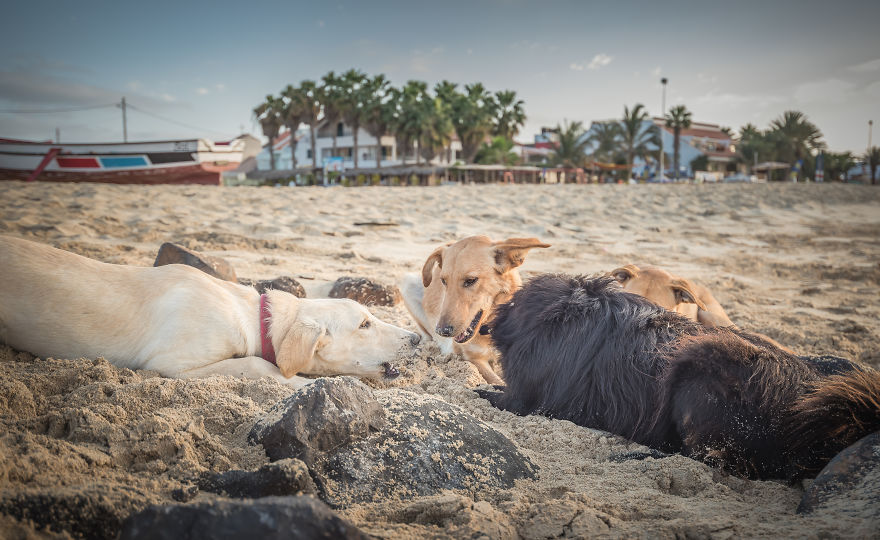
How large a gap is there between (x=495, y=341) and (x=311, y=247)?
5.24 meters

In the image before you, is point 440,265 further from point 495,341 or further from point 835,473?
point 835,473

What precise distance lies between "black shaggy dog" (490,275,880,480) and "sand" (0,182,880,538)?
0.15m

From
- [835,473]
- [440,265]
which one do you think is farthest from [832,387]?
[440,265]

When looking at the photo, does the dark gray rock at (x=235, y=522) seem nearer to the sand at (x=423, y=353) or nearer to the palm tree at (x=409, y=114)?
the sand at (x=423, y=353)

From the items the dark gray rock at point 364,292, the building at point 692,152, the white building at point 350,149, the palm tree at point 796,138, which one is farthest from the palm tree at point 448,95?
the dark gray rock at point 364,292

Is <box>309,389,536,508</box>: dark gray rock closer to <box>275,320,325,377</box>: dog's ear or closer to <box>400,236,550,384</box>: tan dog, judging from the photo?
<box>275,320,325,377</box>: dog's ear

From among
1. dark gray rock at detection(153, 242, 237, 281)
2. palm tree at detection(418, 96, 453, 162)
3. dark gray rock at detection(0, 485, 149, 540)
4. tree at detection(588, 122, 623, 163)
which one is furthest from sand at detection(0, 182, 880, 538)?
tree at detection(588, 122, 623, 163)

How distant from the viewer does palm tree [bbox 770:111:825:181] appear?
6431 cm

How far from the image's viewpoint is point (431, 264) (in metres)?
5.17

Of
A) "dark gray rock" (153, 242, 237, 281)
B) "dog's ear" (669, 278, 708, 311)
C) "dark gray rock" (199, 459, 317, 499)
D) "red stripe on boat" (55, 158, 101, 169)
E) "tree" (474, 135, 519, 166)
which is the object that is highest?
"tree" (474, 135, 519, 166)

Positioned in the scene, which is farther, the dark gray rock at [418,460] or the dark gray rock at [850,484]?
the dark gray rock at [418,460]

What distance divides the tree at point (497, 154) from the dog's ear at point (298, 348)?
57.4 meters

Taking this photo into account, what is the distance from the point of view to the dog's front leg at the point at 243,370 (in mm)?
3324

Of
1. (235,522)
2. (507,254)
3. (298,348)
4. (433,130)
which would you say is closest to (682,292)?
(507,254)
